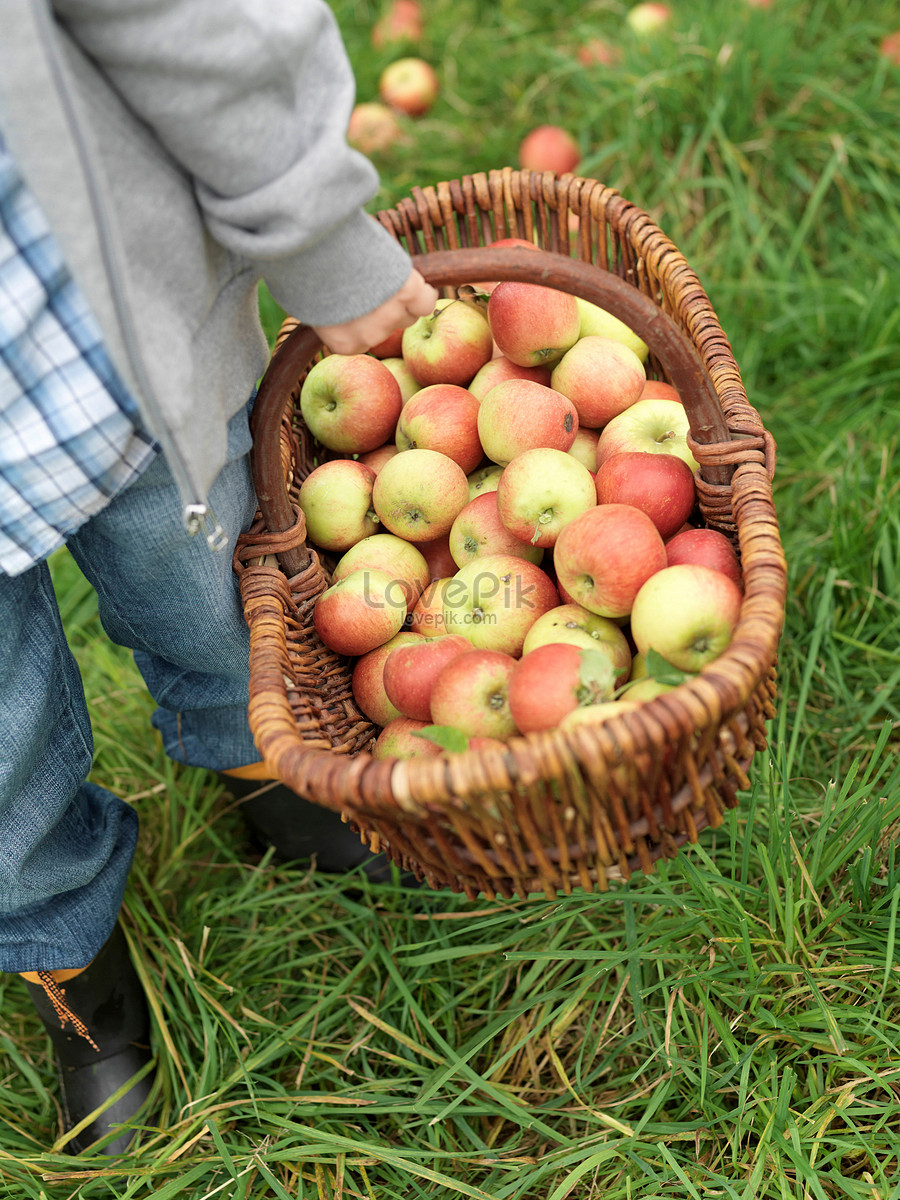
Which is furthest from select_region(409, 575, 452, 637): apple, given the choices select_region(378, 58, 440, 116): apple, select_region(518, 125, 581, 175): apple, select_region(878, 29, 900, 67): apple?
select_region(378, 58, 440, 116): apple

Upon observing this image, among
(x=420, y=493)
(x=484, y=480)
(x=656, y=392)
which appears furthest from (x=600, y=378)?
(x=420, y=493)

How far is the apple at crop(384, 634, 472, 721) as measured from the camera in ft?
4.52

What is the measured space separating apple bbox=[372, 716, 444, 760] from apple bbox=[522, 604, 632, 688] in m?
0.21

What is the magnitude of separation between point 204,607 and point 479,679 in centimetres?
44

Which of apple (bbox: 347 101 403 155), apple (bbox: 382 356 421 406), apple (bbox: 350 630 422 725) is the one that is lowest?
apple (bbox: 350 630 422 725)

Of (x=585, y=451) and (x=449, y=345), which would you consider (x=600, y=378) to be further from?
(x=449, y=345)

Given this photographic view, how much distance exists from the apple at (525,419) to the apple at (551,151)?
155 cm

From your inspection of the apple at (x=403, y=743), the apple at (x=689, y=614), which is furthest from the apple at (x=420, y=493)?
the apple at (x=689, y=614)

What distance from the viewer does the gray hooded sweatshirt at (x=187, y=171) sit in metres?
0.89

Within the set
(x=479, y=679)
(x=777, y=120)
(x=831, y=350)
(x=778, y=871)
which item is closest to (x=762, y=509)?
(x=479, y=679)

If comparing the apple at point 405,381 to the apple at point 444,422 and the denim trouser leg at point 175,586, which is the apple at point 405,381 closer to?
the apple at point 444,422

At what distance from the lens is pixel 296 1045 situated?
65.0 inches

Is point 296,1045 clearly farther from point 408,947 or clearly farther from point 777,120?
point 777,120

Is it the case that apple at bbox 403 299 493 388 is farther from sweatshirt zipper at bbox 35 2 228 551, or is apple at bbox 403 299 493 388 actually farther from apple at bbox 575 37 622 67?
apple at bbox 575 37 622 67
